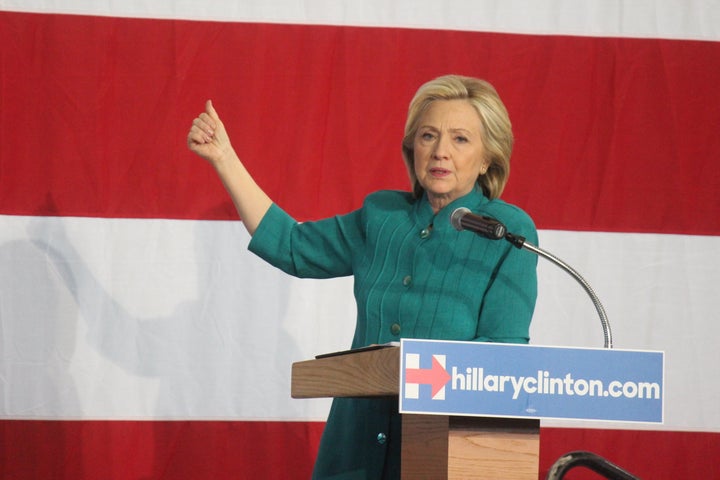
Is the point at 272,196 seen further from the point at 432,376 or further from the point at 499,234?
the point at 432,376

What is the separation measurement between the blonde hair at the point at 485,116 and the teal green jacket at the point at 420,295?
4 centimetres

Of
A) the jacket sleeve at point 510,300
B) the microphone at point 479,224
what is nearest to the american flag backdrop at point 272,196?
the jacket sleeve at point 510,300

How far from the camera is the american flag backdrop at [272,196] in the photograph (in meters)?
2.48

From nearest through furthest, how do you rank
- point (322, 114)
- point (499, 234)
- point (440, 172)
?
point (499, 234) < point (440, 172) < point (322, 114)

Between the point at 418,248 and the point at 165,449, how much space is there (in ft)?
3.60

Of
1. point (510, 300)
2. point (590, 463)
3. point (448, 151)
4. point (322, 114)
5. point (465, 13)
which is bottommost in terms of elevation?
point (590, 463)

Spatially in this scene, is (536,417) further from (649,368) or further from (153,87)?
(153,87)

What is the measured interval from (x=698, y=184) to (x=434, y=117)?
1152 millimetres

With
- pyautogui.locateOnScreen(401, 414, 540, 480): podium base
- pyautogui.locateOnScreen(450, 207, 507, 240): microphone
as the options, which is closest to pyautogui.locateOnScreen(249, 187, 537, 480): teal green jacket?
pyautogui.locateOnScreen(450, 207, 507, 240): microphone

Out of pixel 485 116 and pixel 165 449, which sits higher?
pixel 485 116

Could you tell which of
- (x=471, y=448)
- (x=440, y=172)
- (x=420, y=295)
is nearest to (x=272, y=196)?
(x=440, y=172)

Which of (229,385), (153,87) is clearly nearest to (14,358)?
(229,385)

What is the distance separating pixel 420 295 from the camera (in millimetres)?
1605

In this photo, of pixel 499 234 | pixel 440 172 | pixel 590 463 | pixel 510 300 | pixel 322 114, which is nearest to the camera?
pixel 590 463
